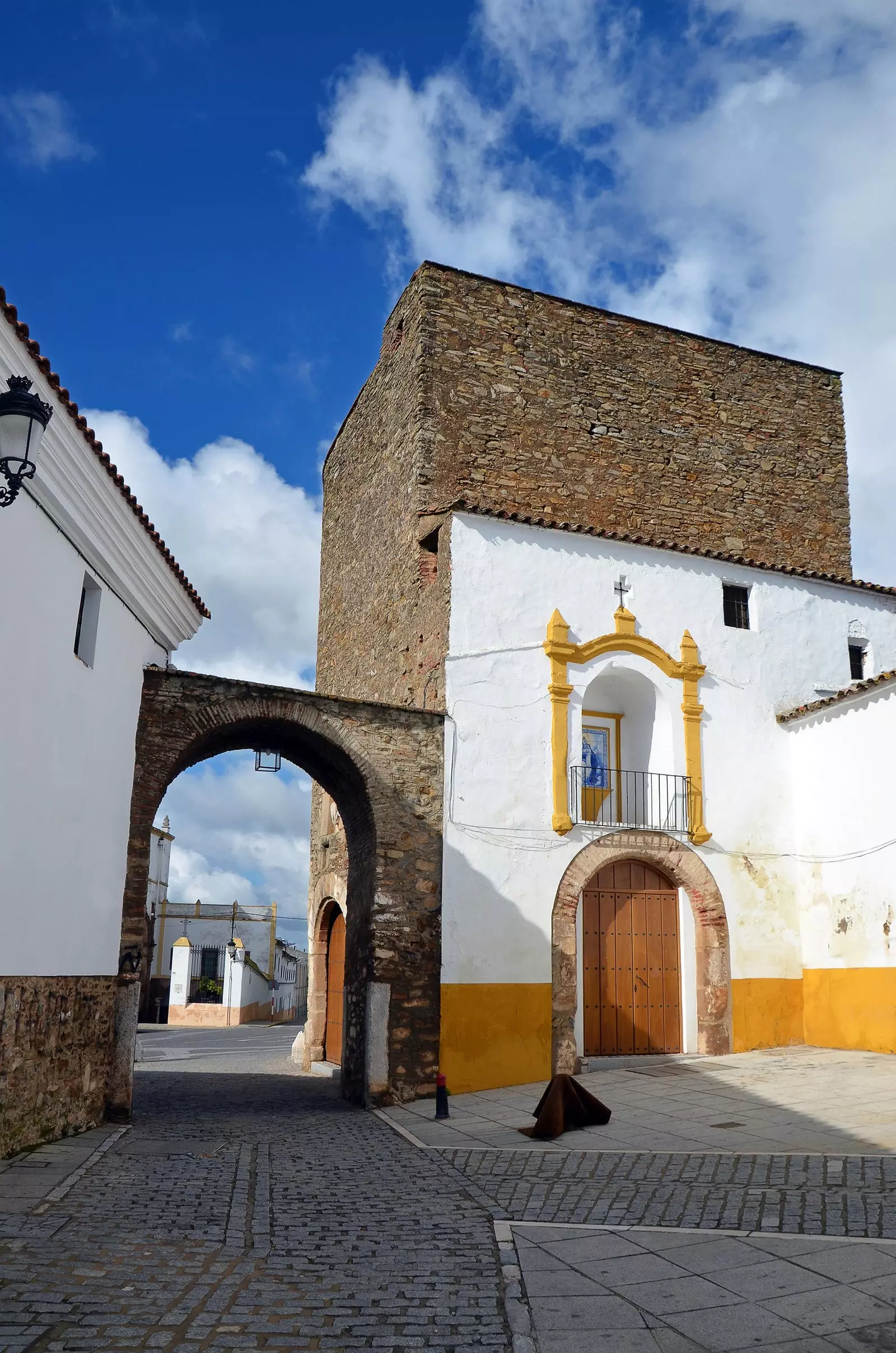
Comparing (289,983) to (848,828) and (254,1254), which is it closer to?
(848,828)

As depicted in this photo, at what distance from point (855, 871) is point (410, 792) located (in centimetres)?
540

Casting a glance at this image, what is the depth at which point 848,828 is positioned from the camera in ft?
41.9

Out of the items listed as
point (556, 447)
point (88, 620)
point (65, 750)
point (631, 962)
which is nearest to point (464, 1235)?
point (65, 750)

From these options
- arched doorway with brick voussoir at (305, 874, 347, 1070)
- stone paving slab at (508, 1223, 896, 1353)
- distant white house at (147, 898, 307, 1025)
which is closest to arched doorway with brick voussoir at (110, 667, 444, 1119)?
arched doorway with brick voussoir at (305, 874, 347, 1070)

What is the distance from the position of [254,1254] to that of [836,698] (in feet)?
32.3

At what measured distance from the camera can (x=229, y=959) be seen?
29891 mm

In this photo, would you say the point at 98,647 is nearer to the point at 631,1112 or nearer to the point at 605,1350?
the point at 631,1112

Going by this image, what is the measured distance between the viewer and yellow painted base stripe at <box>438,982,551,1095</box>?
11.2 m

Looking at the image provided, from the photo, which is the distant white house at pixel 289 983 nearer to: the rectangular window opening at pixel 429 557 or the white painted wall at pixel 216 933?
the white painted wall at pixel 216 933

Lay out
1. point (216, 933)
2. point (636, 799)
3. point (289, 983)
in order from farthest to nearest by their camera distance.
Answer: point (289, 983) < point (216, 933) < point (636, 799)

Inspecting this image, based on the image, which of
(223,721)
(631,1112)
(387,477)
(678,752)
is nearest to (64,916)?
(223,721)

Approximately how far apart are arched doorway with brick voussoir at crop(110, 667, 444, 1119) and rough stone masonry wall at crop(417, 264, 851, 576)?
3864mm

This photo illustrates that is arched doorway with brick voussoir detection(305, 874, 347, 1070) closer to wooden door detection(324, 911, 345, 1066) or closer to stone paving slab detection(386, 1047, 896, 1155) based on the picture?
wooden door detection(324, 911, 345, 1066)

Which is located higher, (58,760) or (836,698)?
(836,698)
